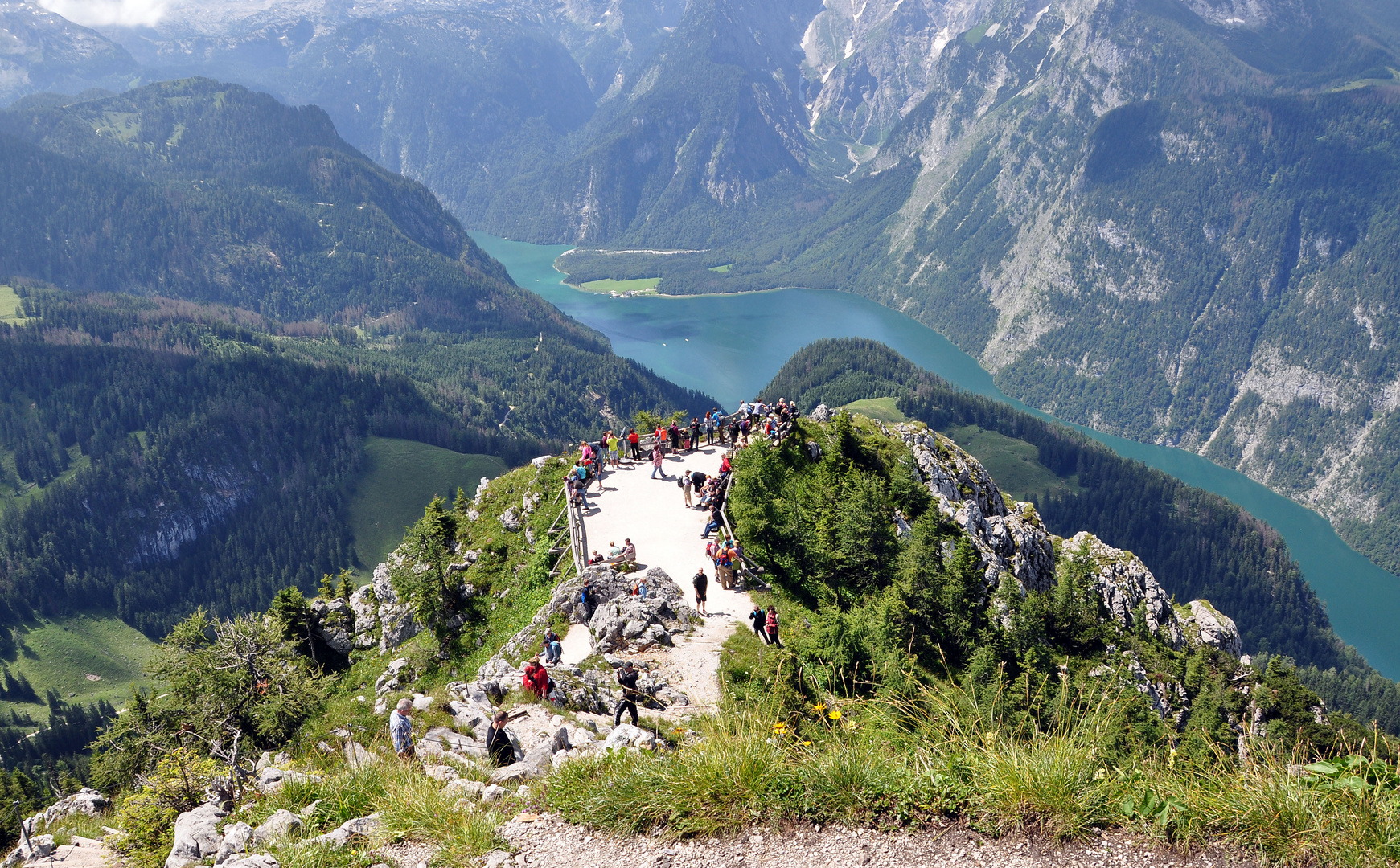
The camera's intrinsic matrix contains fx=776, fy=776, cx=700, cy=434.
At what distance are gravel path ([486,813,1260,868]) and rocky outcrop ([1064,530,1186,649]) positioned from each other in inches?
1935

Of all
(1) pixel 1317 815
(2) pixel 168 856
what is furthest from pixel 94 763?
(1) pixel 1317 815

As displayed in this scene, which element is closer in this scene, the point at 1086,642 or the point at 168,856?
the point at 168,856

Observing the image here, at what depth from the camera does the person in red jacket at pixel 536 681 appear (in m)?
23.9

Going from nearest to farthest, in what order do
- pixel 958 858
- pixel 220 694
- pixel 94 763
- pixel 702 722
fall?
pixel 958 858 → pixel 702 722 → pixel 220 694 → pixel 94 763

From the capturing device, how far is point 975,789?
413 inches

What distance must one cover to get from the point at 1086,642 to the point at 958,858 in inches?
1605

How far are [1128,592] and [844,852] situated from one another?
5630cm

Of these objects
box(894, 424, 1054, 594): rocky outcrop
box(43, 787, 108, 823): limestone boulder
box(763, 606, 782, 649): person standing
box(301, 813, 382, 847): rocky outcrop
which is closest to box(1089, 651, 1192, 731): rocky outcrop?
box(894, 424, 1054, 594): rocky outcrop

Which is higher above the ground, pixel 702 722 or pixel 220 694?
pixel 702 722

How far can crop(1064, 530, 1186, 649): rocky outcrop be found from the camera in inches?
2210

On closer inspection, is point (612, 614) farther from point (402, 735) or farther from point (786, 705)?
point (786, 705)

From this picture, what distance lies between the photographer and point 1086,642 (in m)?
45.4

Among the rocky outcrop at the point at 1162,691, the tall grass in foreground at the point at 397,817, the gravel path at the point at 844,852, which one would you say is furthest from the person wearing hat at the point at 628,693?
the rocky outcrop at the point at 1162,691

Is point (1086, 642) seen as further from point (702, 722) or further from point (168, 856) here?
point (168, 856)
